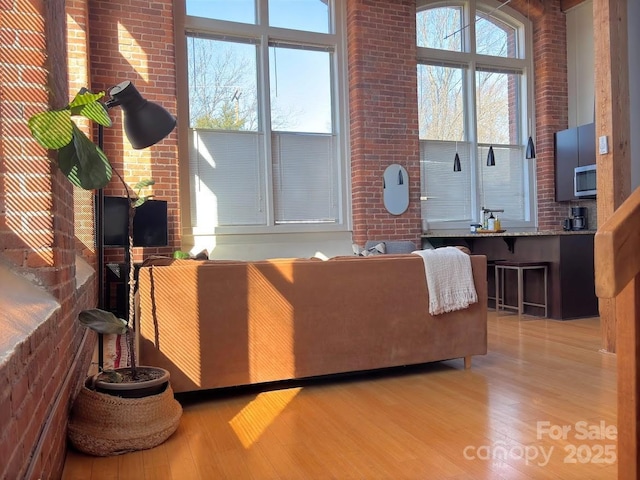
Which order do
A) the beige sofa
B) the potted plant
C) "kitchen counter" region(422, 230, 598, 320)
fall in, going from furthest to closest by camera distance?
"kitchen counter" region(422, 230, 598, 320)
the beige sofa
the potted plant

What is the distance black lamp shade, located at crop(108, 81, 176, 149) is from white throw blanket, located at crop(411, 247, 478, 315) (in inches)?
68.3

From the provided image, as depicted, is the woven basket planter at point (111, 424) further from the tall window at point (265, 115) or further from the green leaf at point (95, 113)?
the tall window at point (265, 115)

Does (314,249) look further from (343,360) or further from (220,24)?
(343,360)

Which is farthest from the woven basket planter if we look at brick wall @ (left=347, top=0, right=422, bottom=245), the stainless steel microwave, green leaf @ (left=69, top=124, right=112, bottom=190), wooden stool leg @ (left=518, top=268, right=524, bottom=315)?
the stainless steel microwave

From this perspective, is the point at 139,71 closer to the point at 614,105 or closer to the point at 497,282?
the point at 614,105

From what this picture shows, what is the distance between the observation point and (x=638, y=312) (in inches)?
36.1

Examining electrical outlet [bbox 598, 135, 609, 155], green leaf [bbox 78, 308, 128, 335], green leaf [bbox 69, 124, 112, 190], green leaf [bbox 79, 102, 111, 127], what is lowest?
green leaf [bbox 78, 308, 128, 335]

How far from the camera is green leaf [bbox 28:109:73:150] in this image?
1.49 m

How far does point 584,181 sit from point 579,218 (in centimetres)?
52

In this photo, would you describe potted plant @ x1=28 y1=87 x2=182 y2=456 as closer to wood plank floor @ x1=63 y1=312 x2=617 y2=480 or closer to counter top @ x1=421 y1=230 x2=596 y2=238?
wood plank floor @ x1=63 y1=312 x2=617 y2=480

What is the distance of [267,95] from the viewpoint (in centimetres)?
610

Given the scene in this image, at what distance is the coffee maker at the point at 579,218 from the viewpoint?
267 inches

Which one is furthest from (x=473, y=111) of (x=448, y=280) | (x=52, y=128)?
(x=52, y=128)

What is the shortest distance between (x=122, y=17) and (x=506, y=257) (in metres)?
4.96
